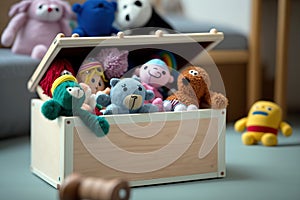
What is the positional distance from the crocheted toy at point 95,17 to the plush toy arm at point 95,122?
656 millimetres

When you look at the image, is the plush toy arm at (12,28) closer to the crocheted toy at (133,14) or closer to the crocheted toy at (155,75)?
the crocheted toy at (133,14)

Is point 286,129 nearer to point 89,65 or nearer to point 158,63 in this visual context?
point 158,63

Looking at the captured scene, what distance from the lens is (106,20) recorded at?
215 centimetres

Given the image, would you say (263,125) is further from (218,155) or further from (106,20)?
(106,20)

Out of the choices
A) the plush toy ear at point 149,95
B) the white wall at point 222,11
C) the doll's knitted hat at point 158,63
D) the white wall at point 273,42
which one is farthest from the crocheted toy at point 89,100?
the white wall at point 222,11

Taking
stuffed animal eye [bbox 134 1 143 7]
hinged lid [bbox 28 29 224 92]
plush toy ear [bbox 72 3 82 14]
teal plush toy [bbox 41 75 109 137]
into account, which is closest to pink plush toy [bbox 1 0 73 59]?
plush toy ear [bbox 72 3 82 14]

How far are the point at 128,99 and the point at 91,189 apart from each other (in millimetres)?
551

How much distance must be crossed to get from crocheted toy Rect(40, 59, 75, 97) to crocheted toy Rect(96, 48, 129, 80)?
0.11 m

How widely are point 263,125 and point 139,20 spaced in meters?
0.56

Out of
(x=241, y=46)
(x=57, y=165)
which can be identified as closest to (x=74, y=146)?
(x=57, y=165)

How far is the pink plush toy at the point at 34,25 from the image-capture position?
7.48ft

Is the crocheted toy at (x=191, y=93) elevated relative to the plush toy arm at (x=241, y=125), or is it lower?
elevated

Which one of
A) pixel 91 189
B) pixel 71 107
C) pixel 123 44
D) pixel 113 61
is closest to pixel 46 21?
pixel 113 61

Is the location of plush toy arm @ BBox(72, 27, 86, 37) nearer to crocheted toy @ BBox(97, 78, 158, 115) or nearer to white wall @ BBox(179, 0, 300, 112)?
crocheted toy @ BBox(97, 78, 158, 115)
